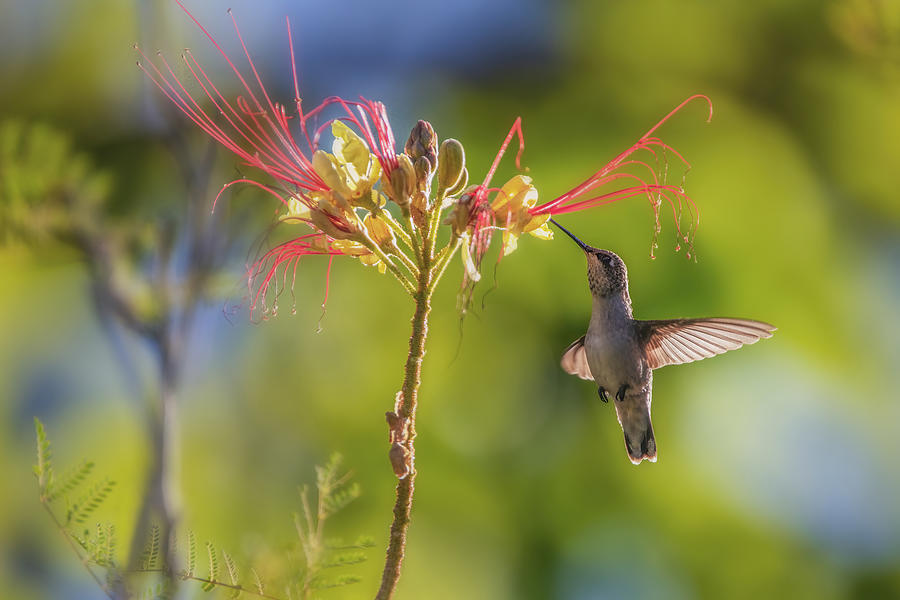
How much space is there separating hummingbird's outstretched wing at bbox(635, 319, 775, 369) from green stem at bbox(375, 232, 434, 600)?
952 mm

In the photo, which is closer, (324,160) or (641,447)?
(324,160)

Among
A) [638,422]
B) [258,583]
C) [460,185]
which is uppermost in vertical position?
[460,185]

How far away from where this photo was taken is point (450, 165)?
5.45 ft

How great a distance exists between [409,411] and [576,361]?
1.47 m

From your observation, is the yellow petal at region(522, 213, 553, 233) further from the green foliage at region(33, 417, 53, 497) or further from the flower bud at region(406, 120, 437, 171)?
the green foliage at region(33, 417, 53, 497)

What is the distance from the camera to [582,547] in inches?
177

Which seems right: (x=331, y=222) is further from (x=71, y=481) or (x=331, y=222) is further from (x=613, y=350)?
(x=613, y=350)

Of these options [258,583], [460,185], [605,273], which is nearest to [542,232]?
[460,185]

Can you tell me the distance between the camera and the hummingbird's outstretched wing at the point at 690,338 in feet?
7.23

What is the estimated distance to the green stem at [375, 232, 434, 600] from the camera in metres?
1.22

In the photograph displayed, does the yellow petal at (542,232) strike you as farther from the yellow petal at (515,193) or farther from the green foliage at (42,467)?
the green foliage at (42,467)

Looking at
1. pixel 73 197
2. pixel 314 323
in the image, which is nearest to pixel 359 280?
pixel 314 323

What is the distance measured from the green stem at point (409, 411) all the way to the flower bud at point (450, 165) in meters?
0.17

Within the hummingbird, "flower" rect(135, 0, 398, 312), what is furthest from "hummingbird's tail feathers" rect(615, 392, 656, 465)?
"flower" rect(135, 0, 398, 312)
